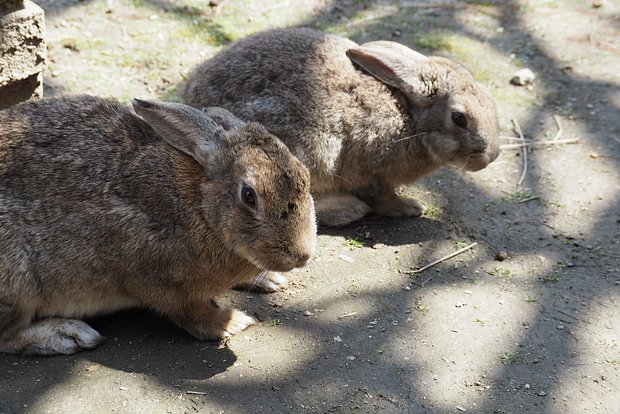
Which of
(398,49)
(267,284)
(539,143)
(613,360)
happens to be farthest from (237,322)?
(539,143)

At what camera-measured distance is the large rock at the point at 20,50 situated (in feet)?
17.2

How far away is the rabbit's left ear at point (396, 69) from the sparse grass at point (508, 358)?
216cm

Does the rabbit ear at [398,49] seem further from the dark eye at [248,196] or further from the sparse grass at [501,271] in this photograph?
the dark eye at [248,196]

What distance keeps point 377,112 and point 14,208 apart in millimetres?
2652

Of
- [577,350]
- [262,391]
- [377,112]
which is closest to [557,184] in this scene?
Answer: [377,112]

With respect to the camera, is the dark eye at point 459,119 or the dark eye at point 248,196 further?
the dark eye at point 459,119

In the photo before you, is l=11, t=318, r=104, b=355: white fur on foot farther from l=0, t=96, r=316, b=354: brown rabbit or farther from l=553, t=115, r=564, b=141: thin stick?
l=553, t=115, r=564, b=141: thin stick

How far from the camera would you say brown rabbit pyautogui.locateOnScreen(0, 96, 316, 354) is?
165 inches

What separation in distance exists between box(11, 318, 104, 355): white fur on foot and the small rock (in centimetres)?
471

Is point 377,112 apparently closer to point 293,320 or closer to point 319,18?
point 293,320

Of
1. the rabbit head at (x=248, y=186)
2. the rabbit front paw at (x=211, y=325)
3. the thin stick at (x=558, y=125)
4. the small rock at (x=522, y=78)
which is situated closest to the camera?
the rabbit head at (x=248, y=186)

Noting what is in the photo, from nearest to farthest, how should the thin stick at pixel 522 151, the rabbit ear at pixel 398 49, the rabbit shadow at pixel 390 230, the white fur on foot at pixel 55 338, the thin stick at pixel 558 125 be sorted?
the white fur on foot at pixel 55 338, the rabbit shadow at pixel 390 230, the rabbit ear at pixel 398 49, the thin stick at pixel 522 151, the thin stick at pixel 558 125

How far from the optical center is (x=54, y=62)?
6625mm

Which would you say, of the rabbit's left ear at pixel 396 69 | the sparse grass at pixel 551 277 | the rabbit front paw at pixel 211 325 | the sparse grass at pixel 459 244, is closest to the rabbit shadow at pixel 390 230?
the sparse grass at pixel 459 244
